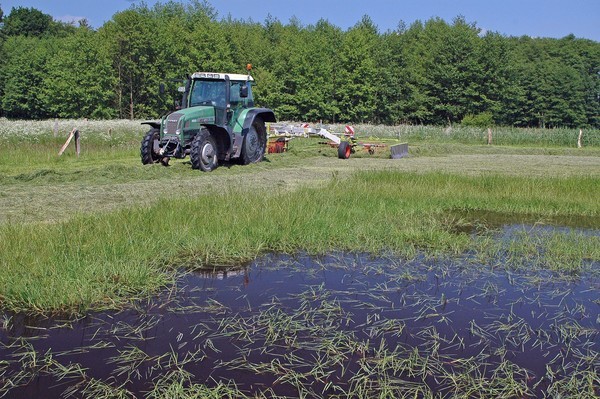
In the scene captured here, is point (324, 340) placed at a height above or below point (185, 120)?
below

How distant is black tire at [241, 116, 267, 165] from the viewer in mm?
15720

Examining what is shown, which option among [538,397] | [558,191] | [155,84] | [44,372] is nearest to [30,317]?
[44,372]

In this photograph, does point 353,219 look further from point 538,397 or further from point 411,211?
point 538,397

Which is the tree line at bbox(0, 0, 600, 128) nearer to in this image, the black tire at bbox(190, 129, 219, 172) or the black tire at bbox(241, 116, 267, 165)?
the black tire at bbox(241, 116, 267, 165)

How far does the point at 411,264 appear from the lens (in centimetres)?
652

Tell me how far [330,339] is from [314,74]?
51.0 meters

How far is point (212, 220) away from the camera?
7.54 metres

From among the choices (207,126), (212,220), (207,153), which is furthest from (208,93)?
(212,220)

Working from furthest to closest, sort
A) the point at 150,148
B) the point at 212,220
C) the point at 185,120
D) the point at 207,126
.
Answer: the point at 150,148 → the point at 207,126 → the point at 185,120 → the point at 212,220

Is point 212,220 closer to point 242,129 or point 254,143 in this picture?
point 242,129

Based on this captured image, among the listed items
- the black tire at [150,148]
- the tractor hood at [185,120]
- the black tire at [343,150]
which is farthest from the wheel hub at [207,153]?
the black tire at [343,150]

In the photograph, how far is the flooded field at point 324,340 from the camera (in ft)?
11.9

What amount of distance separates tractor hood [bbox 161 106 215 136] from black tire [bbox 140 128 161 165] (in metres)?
0.66

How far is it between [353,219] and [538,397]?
15.8 feet
